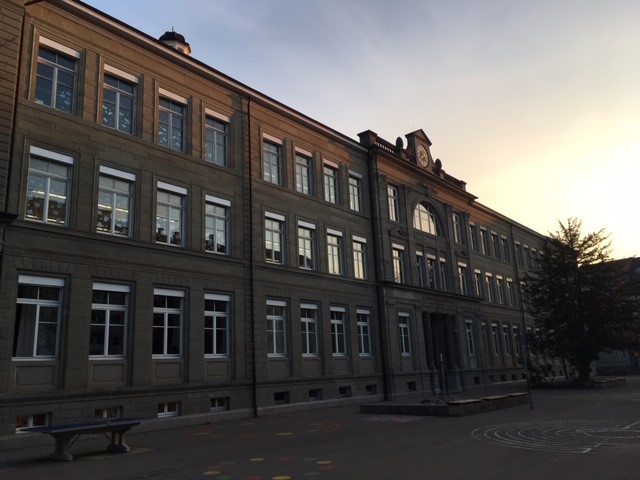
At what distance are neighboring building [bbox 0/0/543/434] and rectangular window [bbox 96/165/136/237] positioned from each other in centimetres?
7


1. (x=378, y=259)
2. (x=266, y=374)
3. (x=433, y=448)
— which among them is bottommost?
(x=433, y=448)

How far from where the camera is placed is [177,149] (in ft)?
71.2

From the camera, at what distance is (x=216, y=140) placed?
23469 millimetres

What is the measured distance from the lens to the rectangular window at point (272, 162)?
1010 inches

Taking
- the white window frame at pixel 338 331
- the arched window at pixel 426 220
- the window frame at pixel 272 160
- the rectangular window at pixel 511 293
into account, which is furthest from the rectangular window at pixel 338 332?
the rectangular window at pixel 511 293

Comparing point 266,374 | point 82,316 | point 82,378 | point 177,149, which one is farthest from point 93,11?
point 266,374

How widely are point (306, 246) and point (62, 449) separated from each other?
16197 millimetres

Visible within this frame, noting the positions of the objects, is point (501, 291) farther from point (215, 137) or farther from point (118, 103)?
point (118, 103)

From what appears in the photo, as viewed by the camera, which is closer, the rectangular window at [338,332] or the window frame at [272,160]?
the window frame at [272,160]

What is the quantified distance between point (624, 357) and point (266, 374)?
65.8m

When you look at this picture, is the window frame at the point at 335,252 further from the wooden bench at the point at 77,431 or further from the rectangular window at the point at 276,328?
the wooden bench at the point at 77,431

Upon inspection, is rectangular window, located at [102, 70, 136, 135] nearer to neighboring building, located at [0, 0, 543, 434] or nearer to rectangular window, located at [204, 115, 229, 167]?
neighboring building, located at [0, 0, 543, 434]

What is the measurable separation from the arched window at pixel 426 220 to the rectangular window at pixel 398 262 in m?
2.90

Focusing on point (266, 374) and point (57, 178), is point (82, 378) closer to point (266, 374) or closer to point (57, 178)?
point (57, 178)
